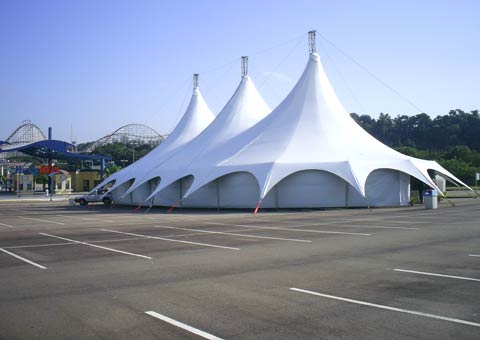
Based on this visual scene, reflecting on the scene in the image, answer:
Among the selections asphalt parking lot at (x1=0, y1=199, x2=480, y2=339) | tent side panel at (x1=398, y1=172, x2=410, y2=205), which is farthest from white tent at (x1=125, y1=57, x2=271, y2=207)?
asphalt parking lot at (x1=0, y1=199, x2=480, y2=339)

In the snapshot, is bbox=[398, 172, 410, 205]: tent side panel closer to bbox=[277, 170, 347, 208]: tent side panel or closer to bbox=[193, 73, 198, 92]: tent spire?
bbox=[277, 170, 347, 208]: tent side panel

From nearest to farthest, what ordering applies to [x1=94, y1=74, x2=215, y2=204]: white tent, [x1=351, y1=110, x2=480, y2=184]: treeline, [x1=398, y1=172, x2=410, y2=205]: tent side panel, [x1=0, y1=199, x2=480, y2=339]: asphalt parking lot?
[x1=0, y1=199, x2=480, y2=339]: asphalt parking lot < [x1=398, y1=172, x2=410, y2=205]: tent side panel < [x1=94, y1=74, x2=215, y2=204]: white tent < [x1=351, y1=110, x2=480, y2=184]: treeline

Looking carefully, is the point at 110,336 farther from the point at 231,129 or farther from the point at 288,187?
the point at 231,129

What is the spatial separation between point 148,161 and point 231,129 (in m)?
7.47

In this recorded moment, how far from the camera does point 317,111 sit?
1215 inches

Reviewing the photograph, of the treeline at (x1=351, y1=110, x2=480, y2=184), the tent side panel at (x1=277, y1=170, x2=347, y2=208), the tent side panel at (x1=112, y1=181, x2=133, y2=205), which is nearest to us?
the tent side panel at (x1=277, y1=170, x2=347, y2=208)

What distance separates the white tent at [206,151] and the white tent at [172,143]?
1.48 m

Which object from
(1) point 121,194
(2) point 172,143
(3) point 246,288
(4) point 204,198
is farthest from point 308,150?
(3) point 246,288

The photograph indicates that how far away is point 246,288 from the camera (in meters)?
7.30

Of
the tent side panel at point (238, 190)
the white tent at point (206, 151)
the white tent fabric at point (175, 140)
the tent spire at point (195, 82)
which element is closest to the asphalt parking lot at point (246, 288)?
the tent side panel at point (238, 190)

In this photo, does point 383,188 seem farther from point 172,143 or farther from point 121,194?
point 121,194

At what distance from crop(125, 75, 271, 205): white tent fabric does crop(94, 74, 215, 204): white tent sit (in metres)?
2.39

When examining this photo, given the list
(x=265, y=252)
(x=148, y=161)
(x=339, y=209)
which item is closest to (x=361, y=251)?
(x=265, y=252)

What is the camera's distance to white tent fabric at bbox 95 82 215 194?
36812mm
